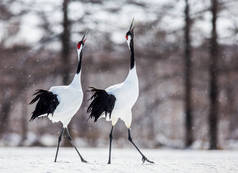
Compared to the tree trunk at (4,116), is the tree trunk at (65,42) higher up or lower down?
higher up

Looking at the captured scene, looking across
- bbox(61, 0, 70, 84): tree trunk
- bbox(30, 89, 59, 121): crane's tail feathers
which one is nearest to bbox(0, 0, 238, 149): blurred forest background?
bbox(61, 0, 70, 84): tree trunk

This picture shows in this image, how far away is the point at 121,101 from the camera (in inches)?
309

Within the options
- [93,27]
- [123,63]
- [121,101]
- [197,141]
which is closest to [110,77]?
[123,63]

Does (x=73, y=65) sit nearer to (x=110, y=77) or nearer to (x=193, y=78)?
(x=110, y=77)

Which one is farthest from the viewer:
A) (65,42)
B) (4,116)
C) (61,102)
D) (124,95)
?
(4,116)

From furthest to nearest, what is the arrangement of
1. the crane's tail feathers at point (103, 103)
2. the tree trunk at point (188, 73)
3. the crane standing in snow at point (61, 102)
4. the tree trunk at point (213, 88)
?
the tree trunk at point (188, 73) → the tree trunk at point (213, 88) → the crane standing in snow at point (61, 102) → the crane's tail feathers at point (103, 103)

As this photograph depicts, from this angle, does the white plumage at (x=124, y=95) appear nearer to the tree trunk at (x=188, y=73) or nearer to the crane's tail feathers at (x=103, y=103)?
the crane's tail feathers at (x=103, y=103)

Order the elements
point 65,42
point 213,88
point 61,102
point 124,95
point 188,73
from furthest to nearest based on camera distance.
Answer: point 188,73 → point 65,42 → point 213,88 → point 61,102 → point 124,95

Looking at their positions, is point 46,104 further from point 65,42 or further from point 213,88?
point 213,88

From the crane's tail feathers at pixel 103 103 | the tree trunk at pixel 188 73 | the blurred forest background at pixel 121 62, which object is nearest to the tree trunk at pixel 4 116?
the blurred forest background at pixel 121 62

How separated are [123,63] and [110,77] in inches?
62.3

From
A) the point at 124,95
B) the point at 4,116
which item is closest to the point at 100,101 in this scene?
the point at 124,95

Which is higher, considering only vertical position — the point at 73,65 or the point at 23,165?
the point at 73,65

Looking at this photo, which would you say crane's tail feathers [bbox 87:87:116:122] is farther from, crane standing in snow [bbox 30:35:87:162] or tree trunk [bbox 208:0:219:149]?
tree trunk [bbox 208:0:219:149]
